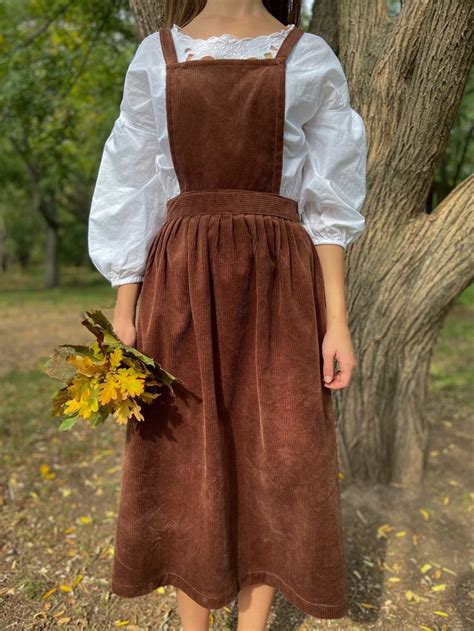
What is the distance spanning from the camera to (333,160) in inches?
59.7

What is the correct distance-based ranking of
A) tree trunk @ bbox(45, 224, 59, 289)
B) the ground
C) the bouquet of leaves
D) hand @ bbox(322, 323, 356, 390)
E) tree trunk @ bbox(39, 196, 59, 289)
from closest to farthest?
the bouquet of leaves
hand @ bbox(322, 323, 356, 390)
the ground
tree trunk @ bbox(39, 196, 59, 289)
tree trunk @ bbox(45, 224, 59, 289)

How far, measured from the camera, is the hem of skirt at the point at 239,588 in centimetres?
155

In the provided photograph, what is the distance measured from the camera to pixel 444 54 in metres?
2.23

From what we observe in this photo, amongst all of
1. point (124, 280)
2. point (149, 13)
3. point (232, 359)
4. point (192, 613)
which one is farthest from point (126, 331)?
point (149, 13)

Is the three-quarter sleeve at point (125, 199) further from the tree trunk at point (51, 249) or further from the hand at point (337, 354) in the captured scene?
the tree trunk at point (51, 249)

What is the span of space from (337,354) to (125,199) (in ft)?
2.36

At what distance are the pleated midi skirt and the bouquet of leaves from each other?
0.08 meters

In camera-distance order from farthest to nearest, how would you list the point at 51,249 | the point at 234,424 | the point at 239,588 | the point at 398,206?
the point at 51,249
the point at 398,206
the point at 239,588
the point at 234,424

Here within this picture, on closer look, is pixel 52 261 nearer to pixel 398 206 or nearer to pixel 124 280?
pixel 398 206

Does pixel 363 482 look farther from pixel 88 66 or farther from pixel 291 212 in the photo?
pixel 88 66

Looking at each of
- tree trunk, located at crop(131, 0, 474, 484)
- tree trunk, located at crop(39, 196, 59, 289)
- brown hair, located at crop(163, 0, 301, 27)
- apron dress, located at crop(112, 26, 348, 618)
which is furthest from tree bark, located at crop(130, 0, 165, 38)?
tree trunk, located at crop(39, 196, 59, 289)

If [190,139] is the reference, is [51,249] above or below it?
below

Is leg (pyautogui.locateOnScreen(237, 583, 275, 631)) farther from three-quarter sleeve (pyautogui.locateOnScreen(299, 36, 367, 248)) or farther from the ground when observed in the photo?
three-quarter sleeve (pyautogui.locateOnScreen(299, 36, 367, 248))

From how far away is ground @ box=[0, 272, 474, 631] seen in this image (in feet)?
7.20
